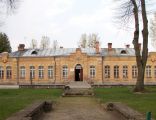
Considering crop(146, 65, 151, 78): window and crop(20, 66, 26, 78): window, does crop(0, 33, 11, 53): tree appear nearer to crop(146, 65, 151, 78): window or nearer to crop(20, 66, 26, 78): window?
crop(20, 66, 26, 78): window

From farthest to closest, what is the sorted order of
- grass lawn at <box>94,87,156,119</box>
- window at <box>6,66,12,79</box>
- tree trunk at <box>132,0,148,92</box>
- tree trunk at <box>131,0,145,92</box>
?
window at <box>6,66,12,79</box> < tree trunk at <box>131,0,145,92</box> < tree trunk at <box>132,0,148,92</box> < grass lawn at <box>94,87,156,119</box>

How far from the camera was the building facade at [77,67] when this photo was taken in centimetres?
6109

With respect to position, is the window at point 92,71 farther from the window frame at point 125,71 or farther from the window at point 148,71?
the window at point 148,71

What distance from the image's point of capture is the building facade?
200ft

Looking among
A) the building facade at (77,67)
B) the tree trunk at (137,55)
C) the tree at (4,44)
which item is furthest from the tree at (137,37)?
the tree at (4,44)

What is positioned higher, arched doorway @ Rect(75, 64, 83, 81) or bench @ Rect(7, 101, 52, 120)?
arched doorway @ Rect(75, 64, 83, 81)

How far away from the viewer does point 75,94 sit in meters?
31.8

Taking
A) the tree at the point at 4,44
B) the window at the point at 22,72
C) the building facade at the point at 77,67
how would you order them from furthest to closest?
the tree at the point at 4,44 < the window at the point at 22,72 < the building facade at the point at 77,67

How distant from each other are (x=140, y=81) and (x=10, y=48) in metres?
59.9

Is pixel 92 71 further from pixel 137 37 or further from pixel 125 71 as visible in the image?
pixel 137 37

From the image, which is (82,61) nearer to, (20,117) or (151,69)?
(151,69)

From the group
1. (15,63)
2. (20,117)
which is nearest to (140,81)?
(20,117)

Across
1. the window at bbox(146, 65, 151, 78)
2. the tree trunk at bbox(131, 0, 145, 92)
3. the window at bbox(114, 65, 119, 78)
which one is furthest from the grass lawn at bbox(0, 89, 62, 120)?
the window at bbox(146, 65, 151, 78)

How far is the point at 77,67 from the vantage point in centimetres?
6147
